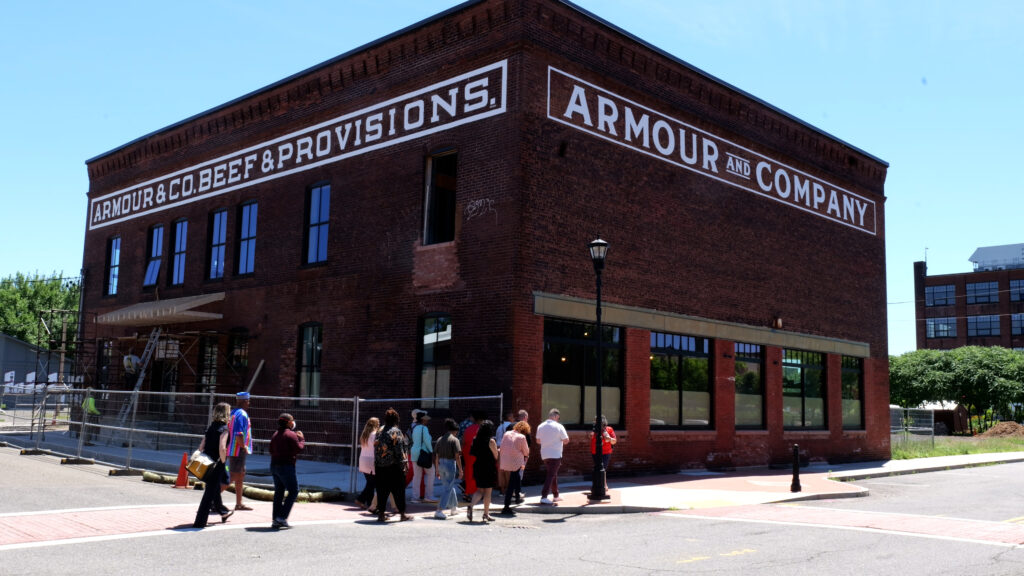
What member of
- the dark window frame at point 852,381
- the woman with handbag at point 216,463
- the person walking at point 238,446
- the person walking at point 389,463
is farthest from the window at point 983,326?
the woman with handbag at point 216,463

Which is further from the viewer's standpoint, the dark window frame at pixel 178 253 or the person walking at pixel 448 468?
the dark window frame at pixel 178 253

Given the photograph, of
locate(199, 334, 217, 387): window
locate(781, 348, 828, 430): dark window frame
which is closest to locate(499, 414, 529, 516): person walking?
locate(781, 348, 828, 430): dark window frame

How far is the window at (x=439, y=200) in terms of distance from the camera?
66.6ft

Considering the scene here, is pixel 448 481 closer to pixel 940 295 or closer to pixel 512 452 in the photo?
pixel 512 452

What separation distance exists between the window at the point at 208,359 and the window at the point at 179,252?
3.11 metres

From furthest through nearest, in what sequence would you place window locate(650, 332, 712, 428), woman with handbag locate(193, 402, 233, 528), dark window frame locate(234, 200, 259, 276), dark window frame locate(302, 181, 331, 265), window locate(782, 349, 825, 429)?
window locate(782, 349, 825, 429) → dark window frame locate(234, 200, 259, 276) → dark window frame locate(302, 181, 331, 265) → window locate(650, 332, 712, 428) → woman with handbag locate(193, 402, 233, 528)

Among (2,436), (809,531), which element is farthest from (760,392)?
(2,436)

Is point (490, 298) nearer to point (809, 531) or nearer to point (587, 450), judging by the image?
point (587, 450)

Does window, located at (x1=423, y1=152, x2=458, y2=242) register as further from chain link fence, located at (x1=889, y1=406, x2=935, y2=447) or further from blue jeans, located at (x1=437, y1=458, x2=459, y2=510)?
chain link fence, located at (x1=889, y1=406, x2=935, y2=447)

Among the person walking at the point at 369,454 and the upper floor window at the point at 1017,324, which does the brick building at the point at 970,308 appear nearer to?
the upper floor window at the point at 1017,324

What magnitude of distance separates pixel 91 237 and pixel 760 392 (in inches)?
1051

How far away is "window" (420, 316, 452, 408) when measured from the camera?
19141 millimetres

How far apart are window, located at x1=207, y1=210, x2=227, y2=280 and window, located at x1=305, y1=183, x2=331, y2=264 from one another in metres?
4.55

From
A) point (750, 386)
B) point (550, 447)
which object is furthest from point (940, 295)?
point (550, 447)
